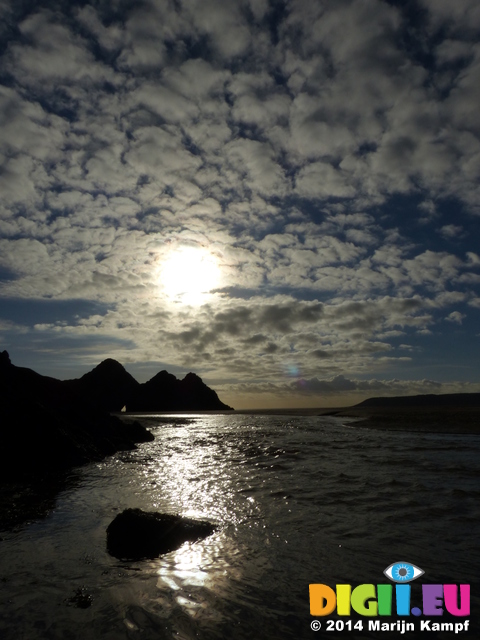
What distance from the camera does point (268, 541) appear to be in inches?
287

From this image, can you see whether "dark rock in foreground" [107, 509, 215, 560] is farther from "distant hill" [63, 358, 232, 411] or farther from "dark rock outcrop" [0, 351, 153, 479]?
"distant hill" [63, 358, 232, 411]

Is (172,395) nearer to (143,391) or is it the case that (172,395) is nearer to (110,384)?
(143,391)

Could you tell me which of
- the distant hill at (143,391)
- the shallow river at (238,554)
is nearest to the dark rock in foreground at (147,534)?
the shallow river at (238,554)

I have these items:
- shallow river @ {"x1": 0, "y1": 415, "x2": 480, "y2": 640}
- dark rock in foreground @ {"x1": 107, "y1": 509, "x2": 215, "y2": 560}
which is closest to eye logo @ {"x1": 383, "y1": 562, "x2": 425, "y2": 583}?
shallow river @ {"x1": 0, "y1": 415, "x2": 480, "y2": 640}

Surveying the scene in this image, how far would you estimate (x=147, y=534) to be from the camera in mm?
7078

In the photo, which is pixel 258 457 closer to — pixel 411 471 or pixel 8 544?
pixel 411 471

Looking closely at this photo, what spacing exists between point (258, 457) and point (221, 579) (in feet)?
42.4

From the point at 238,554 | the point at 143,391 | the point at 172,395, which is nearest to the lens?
the point at 238,554

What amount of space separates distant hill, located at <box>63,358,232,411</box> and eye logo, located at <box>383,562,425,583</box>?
124 metres

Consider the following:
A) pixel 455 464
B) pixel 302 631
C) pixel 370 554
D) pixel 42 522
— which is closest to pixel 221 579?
pixel 302 631

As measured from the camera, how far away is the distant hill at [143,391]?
132 metres

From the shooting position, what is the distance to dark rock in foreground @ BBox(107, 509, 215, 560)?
6797 millimetres

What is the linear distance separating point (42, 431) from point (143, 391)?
138288 millimetres

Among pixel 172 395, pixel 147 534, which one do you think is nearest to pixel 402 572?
pixel 147 534
